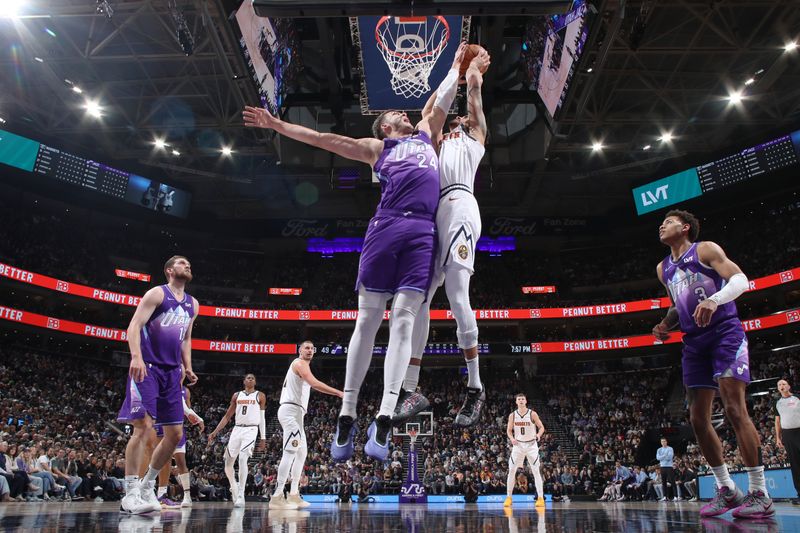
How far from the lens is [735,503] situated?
4.62 meters

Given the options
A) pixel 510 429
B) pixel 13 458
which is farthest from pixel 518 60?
pixel 13 458

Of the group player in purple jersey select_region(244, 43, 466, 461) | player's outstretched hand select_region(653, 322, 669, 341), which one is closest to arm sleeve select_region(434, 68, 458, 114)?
player in purple jersey select_region(244, 43, 466, 461)

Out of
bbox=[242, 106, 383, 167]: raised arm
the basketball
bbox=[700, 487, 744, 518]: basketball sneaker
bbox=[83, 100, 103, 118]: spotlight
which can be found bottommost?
bbox=[700, 487, 744, 518]: basketball sneaker

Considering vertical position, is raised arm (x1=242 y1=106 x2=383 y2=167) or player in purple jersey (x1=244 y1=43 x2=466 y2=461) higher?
raised arm (x1=242 y1=106 x2=383 y2=167)

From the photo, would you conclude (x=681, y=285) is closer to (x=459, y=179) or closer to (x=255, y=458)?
(x=459, y=179)

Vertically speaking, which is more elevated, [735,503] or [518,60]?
[518,60]

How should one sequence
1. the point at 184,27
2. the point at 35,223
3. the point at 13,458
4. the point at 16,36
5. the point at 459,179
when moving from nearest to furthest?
the point at 459,179 → the point at 13,458 → the point at 184,27 → the point at 16,36 → the point at 35,223

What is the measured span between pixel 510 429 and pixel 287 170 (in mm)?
19936

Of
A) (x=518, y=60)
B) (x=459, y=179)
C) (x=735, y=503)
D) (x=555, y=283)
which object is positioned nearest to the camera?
(x=459, y=179)

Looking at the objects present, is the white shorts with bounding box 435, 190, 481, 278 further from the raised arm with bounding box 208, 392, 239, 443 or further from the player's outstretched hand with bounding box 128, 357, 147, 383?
the raised arm with bounding box 208, 392, 239, 443

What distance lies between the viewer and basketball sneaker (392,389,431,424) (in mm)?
3934

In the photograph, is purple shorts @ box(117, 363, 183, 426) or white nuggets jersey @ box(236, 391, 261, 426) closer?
purple shorts @ box(117, 363, 183, 426)

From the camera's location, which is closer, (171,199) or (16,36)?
(16,36)

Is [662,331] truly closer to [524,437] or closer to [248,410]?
[524,437]
